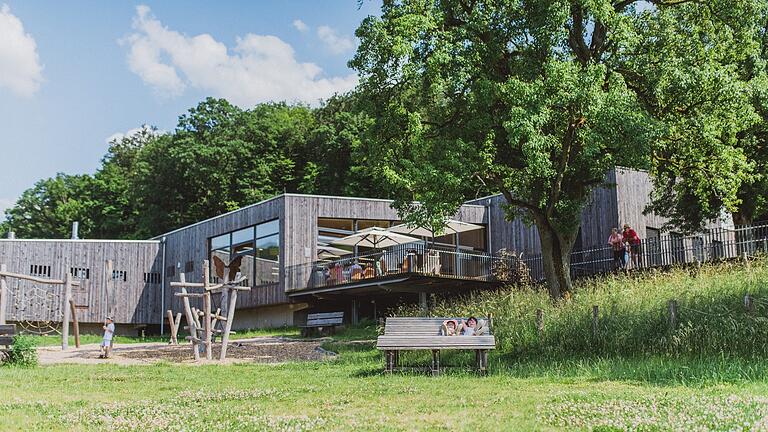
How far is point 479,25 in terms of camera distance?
18953 mm

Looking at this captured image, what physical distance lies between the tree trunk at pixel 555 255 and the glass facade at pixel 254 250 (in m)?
13.6

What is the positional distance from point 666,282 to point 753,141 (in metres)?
8.07

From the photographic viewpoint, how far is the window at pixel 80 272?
36281 millimetres

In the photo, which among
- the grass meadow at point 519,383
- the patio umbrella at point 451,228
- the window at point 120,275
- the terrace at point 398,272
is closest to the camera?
the grass meadow at point 519,383

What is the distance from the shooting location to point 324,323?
25.8 m

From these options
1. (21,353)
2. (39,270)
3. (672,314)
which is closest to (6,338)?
(21,353)

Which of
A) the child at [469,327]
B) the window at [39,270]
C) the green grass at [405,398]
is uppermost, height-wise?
the window at [39,270]

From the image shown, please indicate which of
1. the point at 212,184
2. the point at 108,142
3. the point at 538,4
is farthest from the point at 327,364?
the point at 108,142

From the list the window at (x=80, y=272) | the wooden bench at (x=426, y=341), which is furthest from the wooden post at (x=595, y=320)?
the window at (x=80, y=272)

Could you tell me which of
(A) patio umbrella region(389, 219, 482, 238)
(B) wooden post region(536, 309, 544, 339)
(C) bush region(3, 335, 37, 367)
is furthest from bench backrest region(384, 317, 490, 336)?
(A) patio umbrella region(389, 219, 482, 238)

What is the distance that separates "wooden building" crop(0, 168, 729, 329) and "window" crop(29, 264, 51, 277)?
4 centimetres

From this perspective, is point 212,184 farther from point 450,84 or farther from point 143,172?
point 450,84

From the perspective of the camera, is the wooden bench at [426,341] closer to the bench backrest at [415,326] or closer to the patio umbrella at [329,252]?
the bench backrest at [415,326]

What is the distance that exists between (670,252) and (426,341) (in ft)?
41.8
